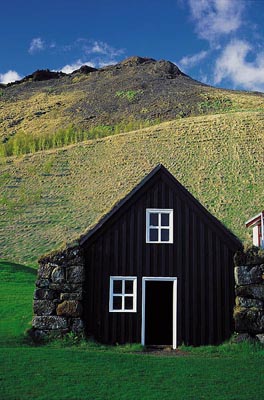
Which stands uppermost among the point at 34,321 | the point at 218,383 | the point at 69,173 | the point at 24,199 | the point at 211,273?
the point at 69,173

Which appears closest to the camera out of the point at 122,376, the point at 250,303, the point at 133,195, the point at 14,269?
the point at 122,376

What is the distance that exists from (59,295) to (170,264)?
4224 mm

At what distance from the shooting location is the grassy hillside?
5979 cm

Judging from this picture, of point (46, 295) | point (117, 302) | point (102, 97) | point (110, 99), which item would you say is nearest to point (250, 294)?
point (117, 302)

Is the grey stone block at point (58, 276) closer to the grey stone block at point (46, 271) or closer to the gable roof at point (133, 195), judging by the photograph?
the grey stone block at point (46, 271)

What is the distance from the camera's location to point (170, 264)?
2206 cm

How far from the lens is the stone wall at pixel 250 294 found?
21125 mm

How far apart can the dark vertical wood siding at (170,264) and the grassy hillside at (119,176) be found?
98.9ft

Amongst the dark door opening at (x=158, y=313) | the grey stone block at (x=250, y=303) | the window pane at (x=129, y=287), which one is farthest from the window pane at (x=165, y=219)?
the grey stone block at (x=250, y=303)

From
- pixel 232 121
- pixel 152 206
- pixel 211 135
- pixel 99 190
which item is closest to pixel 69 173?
pixel 99 190

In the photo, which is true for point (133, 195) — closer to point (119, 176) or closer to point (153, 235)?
point (153, 235)

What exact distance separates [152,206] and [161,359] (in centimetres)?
606

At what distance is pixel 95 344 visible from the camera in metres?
21.0

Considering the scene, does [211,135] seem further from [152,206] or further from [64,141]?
[152,206]
